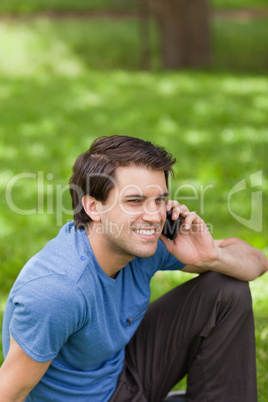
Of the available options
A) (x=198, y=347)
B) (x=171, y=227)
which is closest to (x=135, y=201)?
(x=171, y=227)

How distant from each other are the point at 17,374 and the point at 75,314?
316 mm

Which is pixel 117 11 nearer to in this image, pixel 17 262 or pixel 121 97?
pixel 121 97

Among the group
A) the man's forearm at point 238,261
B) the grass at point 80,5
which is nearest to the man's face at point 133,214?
the man's forearm at point 238,261

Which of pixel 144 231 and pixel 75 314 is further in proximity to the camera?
pixel 144 231

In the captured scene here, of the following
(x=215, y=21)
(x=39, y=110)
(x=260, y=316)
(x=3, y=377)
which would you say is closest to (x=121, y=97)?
(x=39, y=110)

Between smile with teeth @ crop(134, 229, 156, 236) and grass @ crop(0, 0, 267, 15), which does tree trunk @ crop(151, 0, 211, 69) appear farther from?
smile with teeth @ crop(134, 229, 156, 236)

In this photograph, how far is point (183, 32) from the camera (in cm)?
1188

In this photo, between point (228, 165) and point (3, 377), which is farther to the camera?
point (228, 165)

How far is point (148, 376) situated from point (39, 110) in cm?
550

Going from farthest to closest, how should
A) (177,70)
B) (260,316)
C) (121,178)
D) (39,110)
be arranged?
(177,70), (39,110), (260,316), (121,178)

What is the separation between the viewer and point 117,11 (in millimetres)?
17656

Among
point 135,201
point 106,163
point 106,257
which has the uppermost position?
point 106,163

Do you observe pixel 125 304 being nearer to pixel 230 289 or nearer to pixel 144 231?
pixel 144 231

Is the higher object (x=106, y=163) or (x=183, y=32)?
(x=183, y=32)
